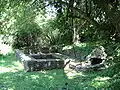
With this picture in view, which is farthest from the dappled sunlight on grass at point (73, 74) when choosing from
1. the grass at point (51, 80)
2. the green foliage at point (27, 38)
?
the green foliage at point (27, 38)

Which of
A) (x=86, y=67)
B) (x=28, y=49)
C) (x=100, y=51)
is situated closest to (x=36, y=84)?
(x=86, y=67)

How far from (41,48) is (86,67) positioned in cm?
1094

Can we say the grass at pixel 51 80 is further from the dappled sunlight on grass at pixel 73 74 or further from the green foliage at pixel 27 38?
the green foliage at pixel 27 38

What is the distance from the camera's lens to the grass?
10352 millimetres

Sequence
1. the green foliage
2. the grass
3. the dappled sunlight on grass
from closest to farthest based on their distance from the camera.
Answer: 1. the grass
2. the dappled sunlight on grass
3. the green foliage

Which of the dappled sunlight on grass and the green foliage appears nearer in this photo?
the dappled sunlight on grass

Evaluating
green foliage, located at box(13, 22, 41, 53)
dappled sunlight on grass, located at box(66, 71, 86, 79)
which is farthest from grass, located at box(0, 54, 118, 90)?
green foliage, located at box(13, 22, 41, 53)

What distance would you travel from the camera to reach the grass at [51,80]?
408 inches

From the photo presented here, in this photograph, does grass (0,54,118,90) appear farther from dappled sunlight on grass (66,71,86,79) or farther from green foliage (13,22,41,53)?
green foliage (13,22,41,53)

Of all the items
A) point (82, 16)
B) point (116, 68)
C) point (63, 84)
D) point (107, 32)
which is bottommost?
point (63, 84)

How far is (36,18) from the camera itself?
82.6 feet

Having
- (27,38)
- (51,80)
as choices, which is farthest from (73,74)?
(27,38)

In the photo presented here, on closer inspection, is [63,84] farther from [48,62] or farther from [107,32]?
[107,32]

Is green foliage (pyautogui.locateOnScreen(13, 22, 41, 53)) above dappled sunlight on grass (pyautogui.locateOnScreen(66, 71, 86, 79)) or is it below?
above
